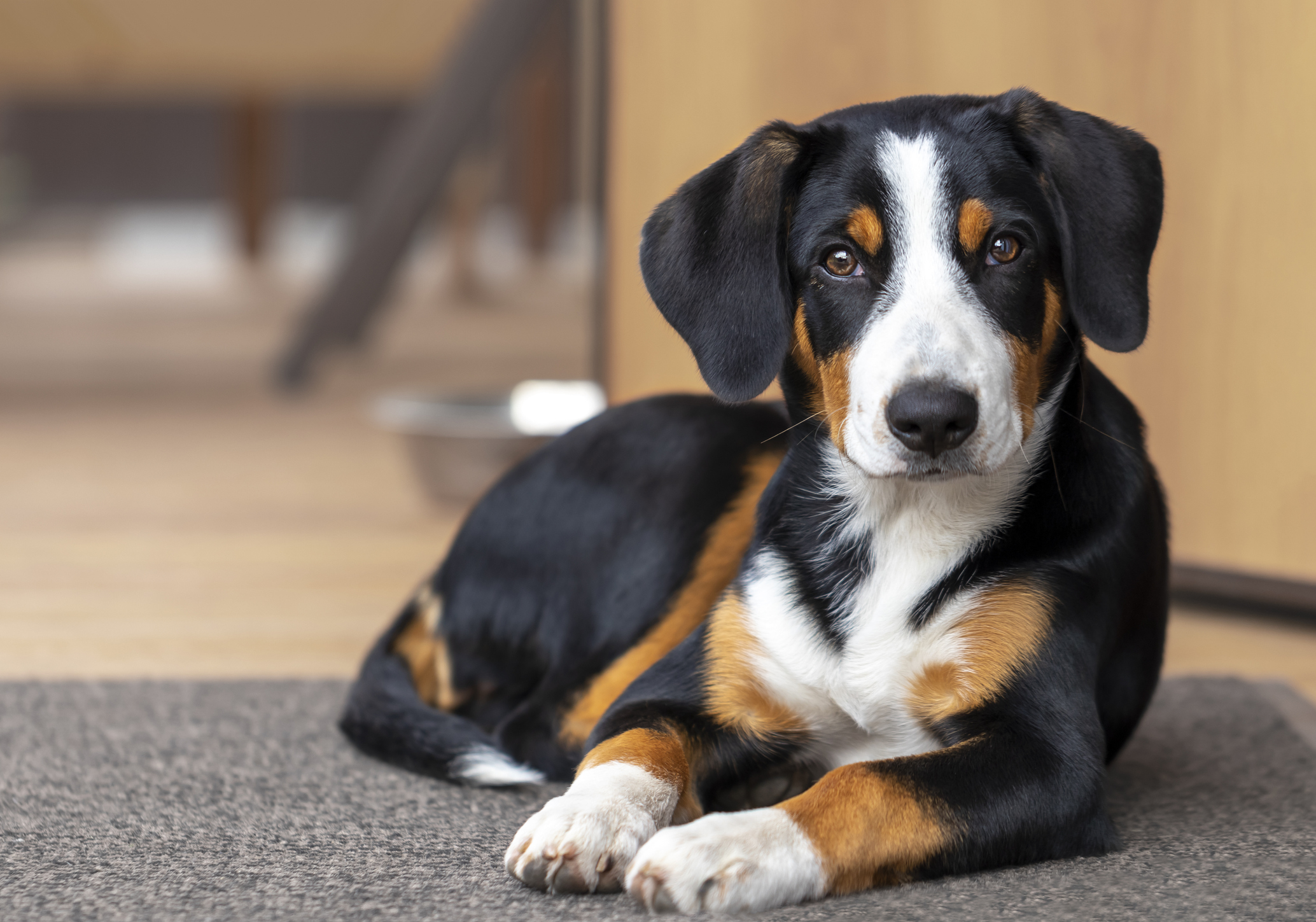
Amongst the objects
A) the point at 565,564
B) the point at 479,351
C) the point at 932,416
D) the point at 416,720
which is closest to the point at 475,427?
the point at 565,564

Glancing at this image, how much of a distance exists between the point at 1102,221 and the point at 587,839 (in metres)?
0.80

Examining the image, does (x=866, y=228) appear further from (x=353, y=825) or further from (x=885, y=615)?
(x=353, y=825)

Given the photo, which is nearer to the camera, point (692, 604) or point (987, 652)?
point (987, 652)

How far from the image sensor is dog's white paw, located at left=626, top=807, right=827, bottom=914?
4.24 feet

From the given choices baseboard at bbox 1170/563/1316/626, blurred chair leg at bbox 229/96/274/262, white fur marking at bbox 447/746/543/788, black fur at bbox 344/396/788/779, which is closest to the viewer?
white fur marking at bbox 447/746/543/788

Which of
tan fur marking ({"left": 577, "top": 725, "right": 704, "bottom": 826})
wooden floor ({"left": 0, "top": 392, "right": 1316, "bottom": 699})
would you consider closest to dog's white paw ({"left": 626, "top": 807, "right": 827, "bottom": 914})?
tan fur marking ({"left": 577, "top": 725, "right": 704, "bottom": 826})

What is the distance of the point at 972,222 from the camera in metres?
1.46

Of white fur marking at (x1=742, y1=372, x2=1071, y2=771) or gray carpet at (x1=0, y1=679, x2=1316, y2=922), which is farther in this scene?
white fur marking at (x1=742, y1=372, x2=1071, y2=771)

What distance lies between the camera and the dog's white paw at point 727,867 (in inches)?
50.9

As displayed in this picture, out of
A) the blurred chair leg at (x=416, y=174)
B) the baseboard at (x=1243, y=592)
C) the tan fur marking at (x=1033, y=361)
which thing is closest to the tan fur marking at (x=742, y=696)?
the tan fur marking at (x=1033, y=361)

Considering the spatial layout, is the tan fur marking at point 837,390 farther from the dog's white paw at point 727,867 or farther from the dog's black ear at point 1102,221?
the dog's white paw at point 727,867

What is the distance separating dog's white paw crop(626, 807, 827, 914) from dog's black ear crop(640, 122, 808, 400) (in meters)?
0.46

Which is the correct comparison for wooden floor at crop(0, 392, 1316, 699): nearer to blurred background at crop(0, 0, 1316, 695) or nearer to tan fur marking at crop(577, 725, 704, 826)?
blurred background at crop(0, 0, 1316, 695)

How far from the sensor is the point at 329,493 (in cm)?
369
